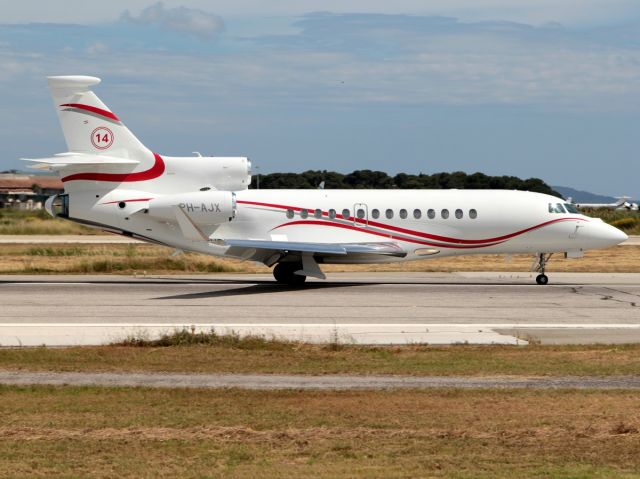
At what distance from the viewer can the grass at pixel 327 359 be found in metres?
16.5

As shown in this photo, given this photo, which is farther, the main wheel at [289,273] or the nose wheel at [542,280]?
the nose wheel at [542,280]

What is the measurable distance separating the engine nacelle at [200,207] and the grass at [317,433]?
17.0 meters

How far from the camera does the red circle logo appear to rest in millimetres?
31812

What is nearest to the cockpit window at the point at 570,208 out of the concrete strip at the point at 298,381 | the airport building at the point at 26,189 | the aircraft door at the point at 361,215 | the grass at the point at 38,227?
the aircraft door at the point at 361,215

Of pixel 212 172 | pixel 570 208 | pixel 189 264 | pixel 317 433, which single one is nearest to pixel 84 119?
pixel 212 172

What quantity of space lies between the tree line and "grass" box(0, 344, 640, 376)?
181 feet

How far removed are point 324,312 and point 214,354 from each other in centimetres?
726

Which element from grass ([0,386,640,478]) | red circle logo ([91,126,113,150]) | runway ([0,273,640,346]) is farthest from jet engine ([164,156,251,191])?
grass ([0,386,640,478])

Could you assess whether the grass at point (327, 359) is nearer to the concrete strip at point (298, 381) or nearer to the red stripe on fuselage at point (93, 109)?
the concrete strip at point (298, 381)

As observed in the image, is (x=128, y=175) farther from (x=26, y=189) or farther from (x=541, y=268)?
(x=26, y=189)

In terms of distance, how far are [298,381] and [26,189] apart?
110 m

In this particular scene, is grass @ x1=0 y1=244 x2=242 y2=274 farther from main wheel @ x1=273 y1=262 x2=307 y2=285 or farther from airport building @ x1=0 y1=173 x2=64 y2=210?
airport building @ x1=0 y1=173 x2=64 y2=210

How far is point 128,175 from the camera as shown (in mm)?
32219

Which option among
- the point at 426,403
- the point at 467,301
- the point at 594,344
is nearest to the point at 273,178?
the point at 467,301
